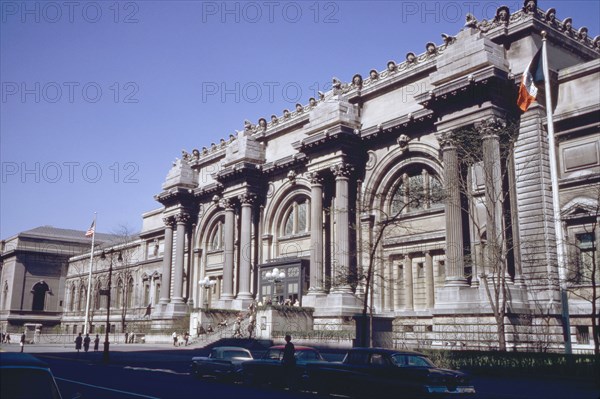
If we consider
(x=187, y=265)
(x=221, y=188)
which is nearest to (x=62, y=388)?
(x=221, y=188)

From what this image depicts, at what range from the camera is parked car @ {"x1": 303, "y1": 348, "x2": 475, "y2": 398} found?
16.0 meters

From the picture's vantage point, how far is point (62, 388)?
63.5 feet

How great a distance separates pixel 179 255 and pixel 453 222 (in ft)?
113

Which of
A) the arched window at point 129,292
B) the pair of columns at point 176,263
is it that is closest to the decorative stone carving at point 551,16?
the pair of columns at point 176,263

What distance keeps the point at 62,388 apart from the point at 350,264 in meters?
25.5

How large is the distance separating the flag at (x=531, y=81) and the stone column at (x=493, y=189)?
2493mm

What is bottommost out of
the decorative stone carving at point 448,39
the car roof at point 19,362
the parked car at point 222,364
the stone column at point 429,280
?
the parked car at point 222,364

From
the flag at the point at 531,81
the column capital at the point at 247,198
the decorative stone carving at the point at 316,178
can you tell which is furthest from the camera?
the column capital at the point at 247,198

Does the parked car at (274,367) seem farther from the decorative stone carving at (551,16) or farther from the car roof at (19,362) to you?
the decorative stone carving at (551,16)

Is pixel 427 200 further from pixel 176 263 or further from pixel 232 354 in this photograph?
pixel 176 263

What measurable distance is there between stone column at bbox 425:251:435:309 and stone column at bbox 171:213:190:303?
29412 mm

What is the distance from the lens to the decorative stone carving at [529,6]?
3453 centimetres

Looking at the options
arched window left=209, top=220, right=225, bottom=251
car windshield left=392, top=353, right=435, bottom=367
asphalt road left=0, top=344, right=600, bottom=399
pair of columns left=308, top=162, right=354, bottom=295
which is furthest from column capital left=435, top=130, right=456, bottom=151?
arched window left=209, top=220, right=225, bottom=251

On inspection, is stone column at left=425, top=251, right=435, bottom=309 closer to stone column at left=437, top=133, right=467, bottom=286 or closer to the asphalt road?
stone column at left=437, top=133, right=467, bottom=286
